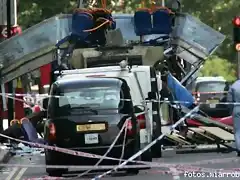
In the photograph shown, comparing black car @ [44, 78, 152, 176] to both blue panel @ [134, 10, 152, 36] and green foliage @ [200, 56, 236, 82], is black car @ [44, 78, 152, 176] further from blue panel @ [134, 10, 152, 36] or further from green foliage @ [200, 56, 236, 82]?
green foliage @ [200, 56, 236, 82]

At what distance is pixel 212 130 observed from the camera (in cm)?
2262

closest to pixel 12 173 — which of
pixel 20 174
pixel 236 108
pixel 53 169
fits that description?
pixel 20 174

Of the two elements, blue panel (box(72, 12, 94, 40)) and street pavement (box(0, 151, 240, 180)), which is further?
blue panel (box(72, 12, 94, 40))

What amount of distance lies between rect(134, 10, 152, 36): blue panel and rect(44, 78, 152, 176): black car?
344 inches

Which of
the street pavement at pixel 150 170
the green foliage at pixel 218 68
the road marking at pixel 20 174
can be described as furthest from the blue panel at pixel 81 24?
the green foliage at pixel 218 68

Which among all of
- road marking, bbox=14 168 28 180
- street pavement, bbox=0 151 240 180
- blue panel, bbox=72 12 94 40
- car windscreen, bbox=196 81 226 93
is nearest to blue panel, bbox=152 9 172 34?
blue panel, bbox=72 12 94 40

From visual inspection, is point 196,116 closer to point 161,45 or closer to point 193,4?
point 161,45

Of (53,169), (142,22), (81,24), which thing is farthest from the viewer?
(142,22)

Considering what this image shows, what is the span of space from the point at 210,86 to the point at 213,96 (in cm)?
145

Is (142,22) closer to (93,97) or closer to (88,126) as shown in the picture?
(93,97)

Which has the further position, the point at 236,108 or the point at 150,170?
the point at 236,108

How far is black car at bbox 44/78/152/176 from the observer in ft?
55.1

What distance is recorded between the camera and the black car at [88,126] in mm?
16781

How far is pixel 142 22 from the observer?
26297mm
